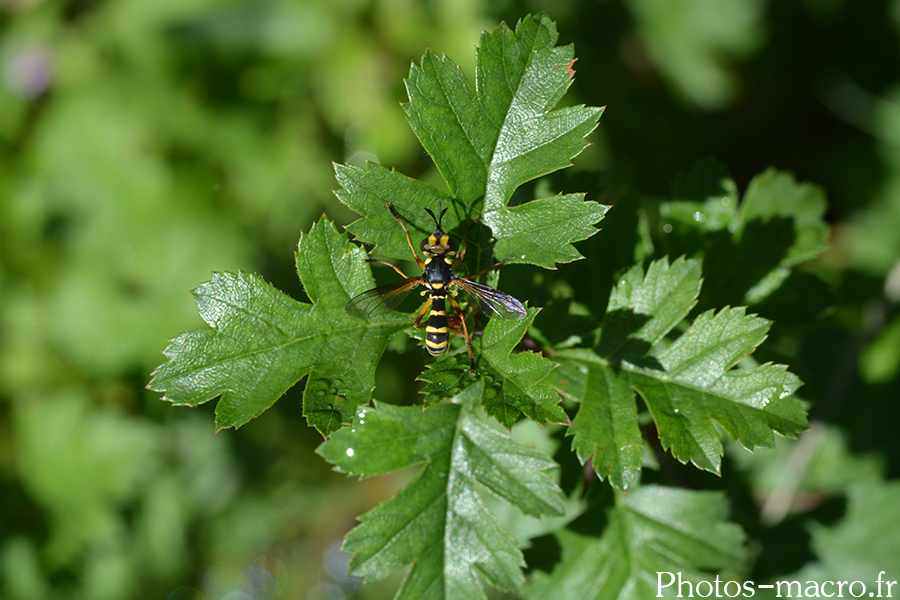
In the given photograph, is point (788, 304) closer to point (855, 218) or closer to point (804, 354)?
point (804, 354)

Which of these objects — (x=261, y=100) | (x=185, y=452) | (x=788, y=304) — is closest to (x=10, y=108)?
(x=261, y=100)

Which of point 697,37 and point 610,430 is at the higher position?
point 697,37

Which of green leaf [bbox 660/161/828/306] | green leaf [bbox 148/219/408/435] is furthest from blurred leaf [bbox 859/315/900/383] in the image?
green leaf [bbox 148/219/408/435]

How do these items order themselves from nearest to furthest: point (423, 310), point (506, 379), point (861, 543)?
1. point (506, 379)
2. point (423, 310)
3. point (861, 543)

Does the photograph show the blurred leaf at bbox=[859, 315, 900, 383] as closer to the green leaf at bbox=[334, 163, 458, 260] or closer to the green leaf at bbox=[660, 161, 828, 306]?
the green leaf at bbox=[660, 161, 828, 306]

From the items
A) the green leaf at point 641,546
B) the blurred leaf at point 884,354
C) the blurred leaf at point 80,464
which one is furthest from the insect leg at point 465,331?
the blurred leaf at point 80,464

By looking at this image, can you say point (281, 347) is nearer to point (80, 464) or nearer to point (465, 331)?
point (465, 331)

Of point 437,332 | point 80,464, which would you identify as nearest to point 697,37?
point 437,332
